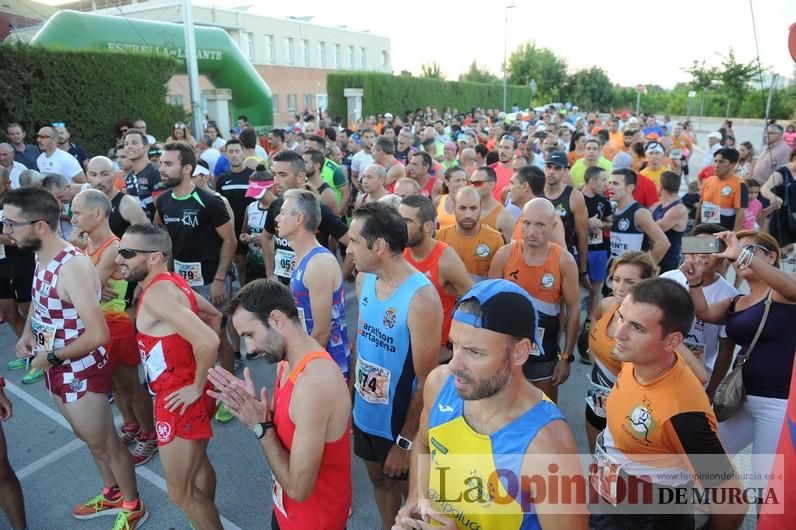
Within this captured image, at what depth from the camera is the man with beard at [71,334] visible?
3084 mm

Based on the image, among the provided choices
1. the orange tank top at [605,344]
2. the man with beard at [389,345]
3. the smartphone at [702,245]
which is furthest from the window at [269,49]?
the smartphone at [702,245]

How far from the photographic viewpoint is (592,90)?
1957 inches

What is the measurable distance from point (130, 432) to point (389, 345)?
2.77m

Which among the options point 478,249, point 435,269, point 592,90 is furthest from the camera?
point 592,90

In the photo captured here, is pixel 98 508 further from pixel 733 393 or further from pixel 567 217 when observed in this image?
pixel 567 217

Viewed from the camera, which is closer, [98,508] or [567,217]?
[98,508]

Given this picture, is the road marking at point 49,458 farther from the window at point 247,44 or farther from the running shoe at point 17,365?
the window at point 247,44

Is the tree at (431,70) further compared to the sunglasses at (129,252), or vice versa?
the tree at (431,70)

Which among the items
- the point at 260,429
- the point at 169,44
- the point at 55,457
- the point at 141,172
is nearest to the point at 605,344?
the point at 260,429

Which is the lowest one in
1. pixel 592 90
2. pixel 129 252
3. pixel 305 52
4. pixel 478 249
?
pixel 478 249

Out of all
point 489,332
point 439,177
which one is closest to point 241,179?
point 439,177

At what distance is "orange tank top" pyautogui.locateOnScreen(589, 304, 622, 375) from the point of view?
2924mm

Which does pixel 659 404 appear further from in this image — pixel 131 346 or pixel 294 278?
pixel 131 346

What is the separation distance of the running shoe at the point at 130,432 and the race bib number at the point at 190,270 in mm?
1326
